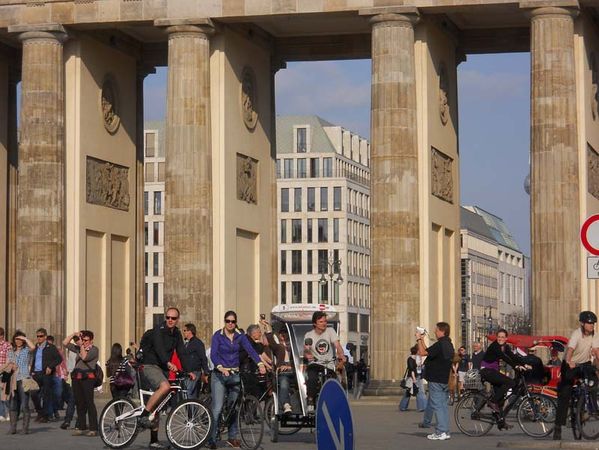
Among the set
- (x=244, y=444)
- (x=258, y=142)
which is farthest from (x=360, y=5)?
(x=244, y=444)

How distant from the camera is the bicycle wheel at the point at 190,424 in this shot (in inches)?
966

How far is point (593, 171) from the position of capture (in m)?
51.7

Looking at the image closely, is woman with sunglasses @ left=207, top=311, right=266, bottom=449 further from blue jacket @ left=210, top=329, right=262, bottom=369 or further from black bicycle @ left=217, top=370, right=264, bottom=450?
black bicycle @ left=217, top=370, right=264, bottom=450

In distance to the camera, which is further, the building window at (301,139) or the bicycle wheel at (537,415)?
the building window at (301,139)

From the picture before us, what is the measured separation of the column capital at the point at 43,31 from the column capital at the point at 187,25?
3.19 m

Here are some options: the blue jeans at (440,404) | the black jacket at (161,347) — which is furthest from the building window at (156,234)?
the black jacket at (161,347)

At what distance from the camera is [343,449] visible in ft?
38.0

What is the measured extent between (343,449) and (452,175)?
143 ft

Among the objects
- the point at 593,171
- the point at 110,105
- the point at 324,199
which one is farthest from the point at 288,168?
the point at 593,171

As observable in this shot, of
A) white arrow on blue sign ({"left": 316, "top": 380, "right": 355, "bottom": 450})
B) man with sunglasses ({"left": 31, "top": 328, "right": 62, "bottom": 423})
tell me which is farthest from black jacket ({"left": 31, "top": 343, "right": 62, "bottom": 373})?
white arrow on blue sign ({"left": 316, "top": 380, "right": 355, "bottom": 450})

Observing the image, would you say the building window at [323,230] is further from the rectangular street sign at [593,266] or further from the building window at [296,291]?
the rectangular street sign at [593,266]

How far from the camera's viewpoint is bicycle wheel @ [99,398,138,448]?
25625mm

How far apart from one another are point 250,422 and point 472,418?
5.16m

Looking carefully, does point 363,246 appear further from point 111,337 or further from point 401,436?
point 401,436
